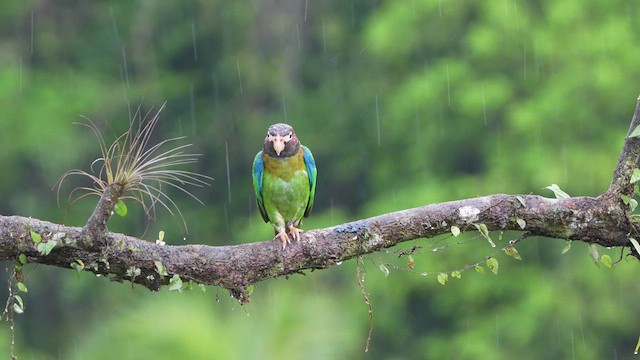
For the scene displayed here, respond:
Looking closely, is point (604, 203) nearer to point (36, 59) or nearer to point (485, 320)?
point (485, 320)

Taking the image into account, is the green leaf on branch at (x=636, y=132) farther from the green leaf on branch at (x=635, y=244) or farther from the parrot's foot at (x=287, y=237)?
the parrot's foot at (x=287, y=237)

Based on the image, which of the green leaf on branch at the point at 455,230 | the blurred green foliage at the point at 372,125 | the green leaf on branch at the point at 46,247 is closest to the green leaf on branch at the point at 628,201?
the green leaf on branch at the point at 455,230

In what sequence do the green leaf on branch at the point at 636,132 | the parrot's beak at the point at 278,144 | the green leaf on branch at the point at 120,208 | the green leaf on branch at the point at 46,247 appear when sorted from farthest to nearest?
1. the parrot's beak at the point at 278,144
2. the green leaf on branch at the point at 636,132
3. the green leaf on branch at the point at 120,208
4. the green leaf on branch at the point at 46,247

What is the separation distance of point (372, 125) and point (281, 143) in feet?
33.8

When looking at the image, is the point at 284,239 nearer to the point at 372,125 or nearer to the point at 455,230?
the point at 455,230

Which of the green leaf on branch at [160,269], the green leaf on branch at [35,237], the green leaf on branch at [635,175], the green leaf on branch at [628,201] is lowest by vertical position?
the green leaf on branch at [160,269]

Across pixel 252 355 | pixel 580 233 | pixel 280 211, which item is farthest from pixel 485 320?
pixel 580 233

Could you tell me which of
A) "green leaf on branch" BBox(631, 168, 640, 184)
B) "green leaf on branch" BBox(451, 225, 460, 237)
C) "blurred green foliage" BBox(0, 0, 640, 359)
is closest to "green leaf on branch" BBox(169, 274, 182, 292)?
"green leaf on branch" BBox(451, 225, 460, 237)

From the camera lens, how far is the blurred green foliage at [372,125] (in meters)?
13.5

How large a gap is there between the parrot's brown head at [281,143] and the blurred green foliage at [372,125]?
4.02m

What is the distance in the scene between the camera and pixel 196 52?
17.6m

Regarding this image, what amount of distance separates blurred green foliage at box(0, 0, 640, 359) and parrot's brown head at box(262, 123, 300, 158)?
13.2 feet

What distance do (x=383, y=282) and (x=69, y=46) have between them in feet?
22.9

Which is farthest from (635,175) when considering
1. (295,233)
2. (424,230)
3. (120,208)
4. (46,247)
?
(46,247)
